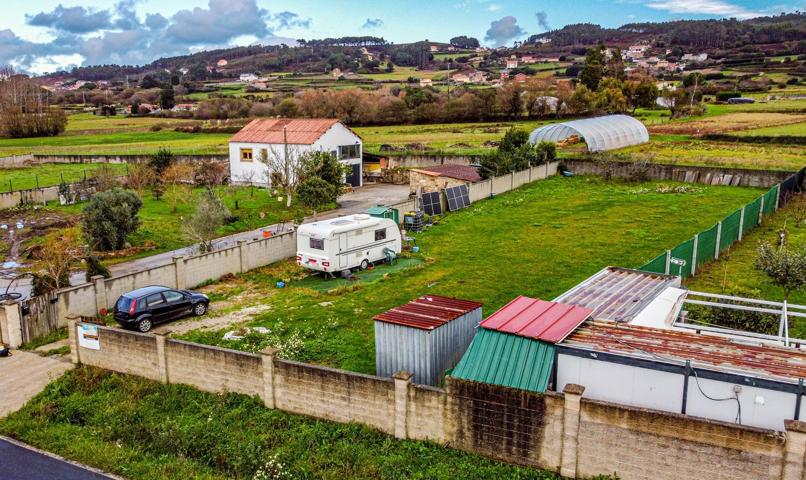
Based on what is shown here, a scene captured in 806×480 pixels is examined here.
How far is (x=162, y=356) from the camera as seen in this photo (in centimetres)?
1424

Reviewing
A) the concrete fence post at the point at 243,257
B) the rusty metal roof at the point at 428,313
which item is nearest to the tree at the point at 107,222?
the concrete fence post at the point at 243,257

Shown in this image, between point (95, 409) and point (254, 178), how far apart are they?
3151cm

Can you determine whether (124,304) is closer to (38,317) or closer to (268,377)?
(38,317)

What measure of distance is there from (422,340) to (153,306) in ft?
29.4

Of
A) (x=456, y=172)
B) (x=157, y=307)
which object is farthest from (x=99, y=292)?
(x=456, y=172)

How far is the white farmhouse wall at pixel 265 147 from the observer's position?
4144 cm

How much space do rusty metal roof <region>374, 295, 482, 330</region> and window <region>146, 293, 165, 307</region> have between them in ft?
24.8

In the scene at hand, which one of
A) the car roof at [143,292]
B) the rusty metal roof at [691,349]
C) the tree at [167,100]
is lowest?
the car roof at [143,292]

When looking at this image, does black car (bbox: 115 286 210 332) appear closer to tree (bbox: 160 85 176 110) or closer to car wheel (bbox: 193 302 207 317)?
car wheel (bbox: 193 302 207 317)

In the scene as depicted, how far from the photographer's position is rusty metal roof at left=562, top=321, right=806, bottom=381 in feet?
34.4

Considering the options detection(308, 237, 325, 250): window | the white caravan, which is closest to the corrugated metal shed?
the white caravan

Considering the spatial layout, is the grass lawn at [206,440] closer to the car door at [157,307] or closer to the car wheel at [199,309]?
the car door at [157,307]

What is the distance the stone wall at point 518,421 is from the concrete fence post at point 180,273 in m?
7.59

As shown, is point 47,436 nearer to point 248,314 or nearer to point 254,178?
point 248,314
